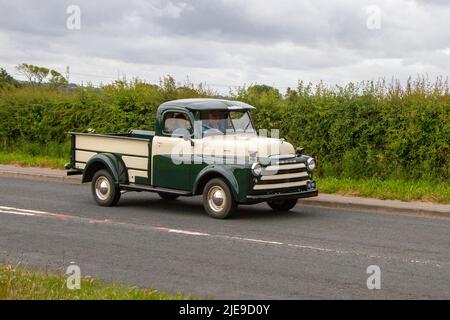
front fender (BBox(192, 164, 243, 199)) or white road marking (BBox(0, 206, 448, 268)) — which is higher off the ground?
front fender (BBox(192, 164, 243, 199))

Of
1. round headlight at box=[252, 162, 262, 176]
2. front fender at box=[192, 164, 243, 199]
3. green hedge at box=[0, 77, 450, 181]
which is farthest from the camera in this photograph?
green hedge at box=[0, 77, 450, 181]

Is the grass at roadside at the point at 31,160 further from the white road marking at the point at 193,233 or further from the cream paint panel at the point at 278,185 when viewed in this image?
the cream paint panel at the point at 278,185

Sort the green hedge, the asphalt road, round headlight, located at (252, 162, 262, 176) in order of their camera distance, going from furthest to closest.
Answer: the green hedge → round headlight, located at (252, 162, 262, 176) → the asphalt road

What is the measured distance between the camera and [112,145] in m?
15.9

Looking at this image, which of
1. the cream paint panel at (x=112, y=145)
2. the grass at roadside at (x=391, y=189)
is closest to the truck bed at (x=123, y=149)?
the cream paint panel at (x=112, y=145)

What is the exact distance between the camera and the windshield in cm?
1482

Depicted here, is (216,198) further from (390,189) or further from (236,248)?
(390,189)

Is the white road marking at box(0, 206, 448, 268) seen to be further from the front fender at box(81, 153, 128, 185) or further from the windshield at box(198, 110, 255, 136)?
the windshield at box(198, 110, 255, 136)

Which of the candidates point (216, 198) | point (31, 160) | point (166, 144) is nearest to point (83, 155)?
point (166, 144)

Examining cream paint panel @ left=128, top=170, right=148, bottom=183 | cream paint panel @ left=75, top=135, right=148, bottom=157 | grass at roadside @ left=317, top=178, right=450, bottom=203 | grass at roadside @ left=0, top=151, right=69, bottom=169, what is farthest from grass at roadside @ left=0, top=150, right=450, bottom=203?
grass at roadside @ left=0, top=151, right=69, bottom=169

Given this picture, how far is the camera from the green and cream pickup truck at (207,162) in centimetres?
1402

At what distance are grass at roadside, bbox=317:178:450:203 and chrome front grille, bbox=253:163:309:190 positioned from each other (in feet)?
9.27
